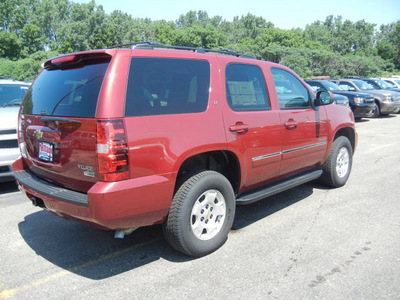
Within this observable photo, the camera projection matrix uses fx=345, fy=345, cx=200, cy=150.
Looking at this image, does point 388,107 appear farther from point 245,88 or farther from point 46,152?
point 46,152

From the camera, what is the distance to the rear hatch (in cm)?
280

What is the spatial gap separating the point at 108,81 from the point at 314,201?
3.50 m

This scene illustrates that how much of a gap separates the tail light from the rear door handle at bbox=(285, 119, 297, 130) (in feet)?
7.33

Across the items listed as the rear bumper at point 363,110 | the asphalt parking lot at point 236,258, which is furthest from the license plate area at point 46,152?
the rear bumper at point 363,110

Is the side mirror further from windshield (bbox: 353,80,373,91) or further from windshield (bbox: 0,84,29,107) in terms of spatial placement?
windshield (bbox: 353,80,373,91)

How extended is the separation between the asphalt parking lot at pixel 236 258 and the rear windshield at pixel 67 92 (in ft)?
4.68

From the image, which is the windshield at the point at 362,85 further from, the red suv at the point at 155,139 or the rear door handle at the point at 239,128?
the rear door handle at the point at 239,128

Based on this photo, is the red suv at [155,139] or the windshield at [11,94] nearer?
the red suv at [155,139]

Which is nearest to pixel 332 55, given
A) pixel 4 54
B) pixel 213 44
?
pixel 213 44

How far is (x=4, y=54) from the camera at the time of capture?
60.7 m

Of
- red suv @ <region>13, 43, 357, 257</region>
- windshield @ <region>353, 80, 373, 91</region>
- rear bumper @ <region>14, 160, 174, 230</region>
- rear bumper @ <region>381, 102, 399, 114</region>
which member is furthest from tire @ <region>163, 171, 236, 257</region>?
windshield @ <region>353, 80, 373, 91</region>

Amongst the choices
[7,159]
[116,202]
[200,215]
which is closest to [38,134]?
[116,202]

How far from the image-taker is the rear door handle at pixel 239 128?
3528 mm

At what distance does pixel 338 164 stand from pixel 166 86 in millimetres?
3530
